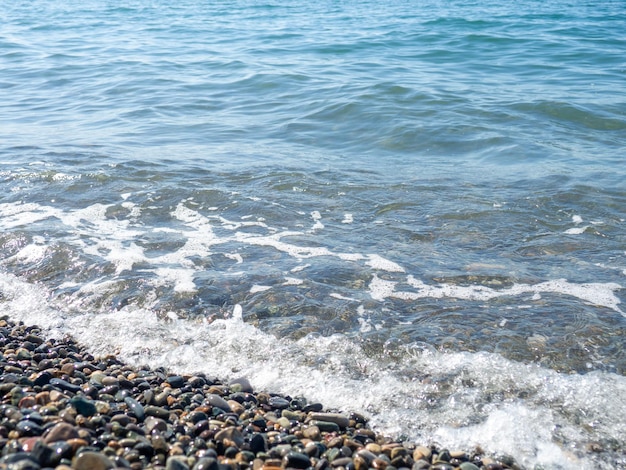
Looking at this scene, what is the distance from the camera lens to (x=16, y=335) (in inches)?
191

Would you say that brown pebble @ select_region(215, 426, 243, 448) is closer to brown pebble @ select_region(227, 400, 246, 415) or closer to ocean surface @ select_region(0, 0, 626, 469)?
brown pebble @ select_region(227, 400, 246, 415)

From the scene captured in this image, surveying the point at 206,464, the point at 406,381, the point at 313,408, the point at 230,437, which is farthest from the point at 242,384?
the point at 206,464

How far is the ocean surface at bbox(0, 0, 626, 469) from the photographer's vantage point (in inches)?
172

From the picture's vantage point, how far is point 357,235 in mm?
6785

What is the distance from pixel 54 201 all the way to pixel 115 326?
10.7 ft

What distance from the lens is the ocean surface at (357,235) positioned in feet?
14.3

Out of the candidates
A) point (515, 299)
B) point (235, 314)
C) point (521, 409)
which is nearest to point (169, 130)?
point (235, 314)

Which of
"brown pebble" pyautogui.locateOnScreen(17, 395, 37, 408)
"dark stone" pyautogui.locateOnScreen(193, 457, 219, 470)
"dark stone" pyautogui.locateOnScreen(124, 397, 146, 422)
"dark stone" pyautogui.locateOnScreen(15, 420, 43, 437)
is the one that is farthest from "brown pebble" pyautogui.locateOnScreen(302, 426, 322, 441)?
"brown pebble" pyautogui.locateOnScreen(17, 395, 37, 408)

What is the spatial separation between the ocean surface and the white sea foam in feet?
0.05

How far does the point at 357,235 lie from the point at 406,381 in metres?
2.59

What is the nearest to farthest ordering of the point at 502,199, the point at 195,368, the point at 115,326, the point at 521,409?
the point at 521,409 → the point at 195,368 → the point at 115,326 → the point at 502,199

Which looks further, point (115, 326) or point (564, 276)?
point (564, 276)

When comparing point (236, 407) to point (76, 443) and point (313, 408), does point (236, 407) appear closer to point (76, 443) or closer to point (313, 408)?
point (313, 408)

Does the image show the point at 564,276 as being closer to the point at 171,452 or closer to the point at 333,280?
the point at 333,280
